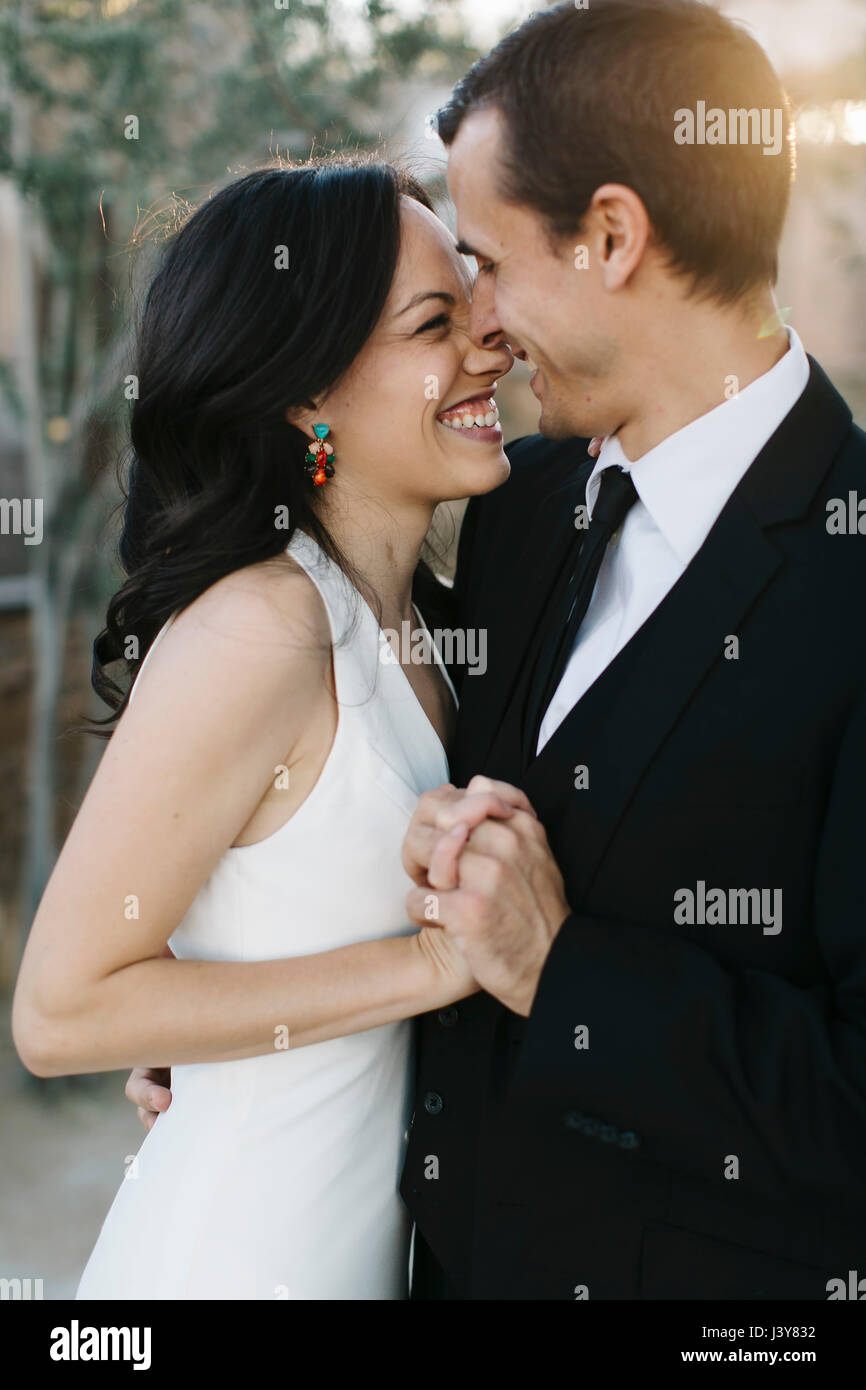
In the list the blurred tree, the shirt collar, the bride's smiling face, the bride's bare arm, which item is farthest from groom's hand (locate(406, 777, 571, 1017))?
the blurred tree

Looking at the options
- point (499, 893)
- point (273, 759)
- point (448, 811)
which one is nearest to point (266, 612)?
point (273, 759)

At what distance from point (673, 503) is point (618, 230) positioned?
14.3 inches

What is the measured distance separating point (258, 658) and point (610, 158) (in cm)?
79

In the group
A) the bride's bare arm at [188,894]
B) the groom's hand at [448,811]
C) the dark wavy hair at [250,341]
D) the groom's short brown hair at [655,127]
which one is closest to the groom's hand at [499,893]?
the groom's hand at [448,811]

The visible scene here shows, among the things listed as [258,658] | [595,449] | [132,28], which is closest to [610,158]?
[595,449]

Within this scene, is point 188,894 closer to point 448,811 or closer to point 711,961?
point 448,811

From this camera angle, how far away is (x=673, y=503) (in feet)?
5.28

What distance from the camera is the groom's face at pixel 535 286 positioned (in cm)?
165

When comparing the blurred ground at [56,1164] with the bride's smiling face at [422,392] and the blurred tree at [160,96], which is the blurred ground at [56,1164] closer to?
the blurred tree at [160,96]

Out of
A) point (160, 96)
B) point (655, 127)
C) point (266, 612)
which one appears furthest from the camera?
point (160, 96)

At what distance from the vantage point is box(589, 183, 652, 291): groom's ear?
1.56 m

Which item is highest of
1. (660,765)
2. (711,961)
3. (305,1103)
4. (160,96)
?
(160,96)
